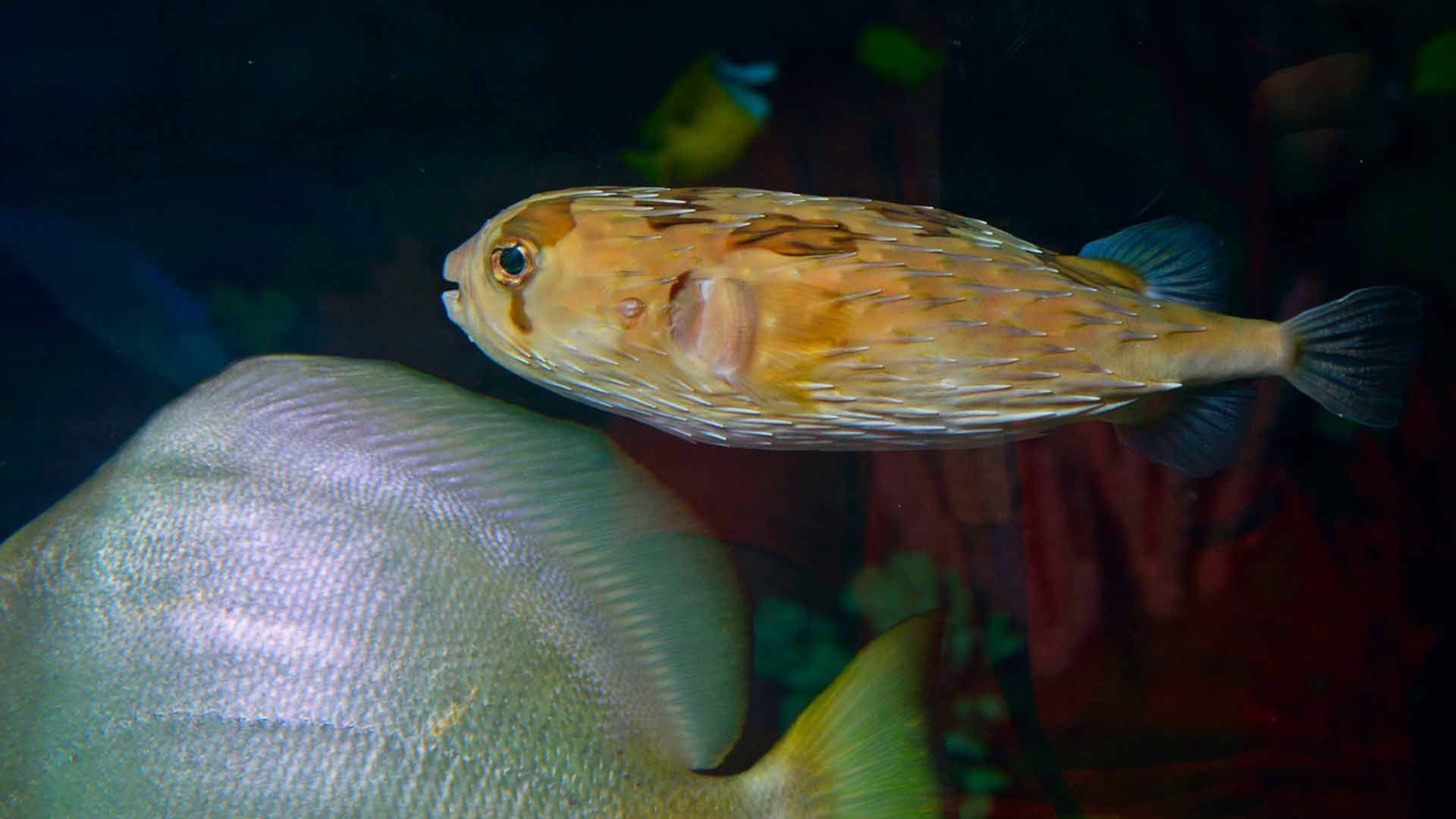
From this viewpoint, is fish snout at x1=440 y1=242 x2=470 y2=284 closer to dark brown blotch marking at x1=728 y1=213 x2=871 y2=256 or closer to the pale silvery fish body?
the pale silvery fish body

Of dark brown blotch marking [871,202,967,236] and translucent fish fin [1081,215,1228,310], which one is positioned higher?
dark brown blotch marking [871,202,967,236]

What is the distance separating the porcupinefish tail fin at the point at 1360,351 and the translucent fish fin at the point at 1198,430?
0.19 feet

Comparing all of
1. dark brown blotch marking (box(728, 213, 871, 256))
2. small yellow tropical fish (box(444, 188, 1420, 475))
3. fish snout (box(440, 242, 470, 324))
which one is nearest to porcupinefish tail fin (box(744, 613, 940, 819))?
small yellow tropical fish (box(444, 188, 1420, 475))

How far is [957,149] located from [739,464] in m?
0.48

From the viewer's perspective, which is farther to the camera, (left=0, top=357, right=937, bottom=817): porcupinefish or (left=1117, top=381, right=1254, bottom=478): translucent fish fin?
(left=1117, top=381, right=1254, bottom=478): translucent fish fin

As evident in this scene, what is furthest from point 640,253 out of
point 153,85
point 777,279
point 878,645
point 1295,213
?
point 153,85

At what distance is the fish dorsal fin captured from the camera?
1.99ft

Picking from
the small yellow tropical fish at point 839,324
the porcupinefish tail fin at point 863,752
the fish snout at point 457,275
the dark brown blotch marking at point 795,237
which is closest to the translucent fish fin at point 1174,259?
the small yellow tropical fish at point 839,324

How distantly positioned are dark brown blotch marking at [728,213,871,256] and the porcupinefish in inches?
11.0

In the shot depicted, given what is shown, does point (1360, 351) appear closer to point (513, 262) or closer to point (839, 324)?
point (839, 324)

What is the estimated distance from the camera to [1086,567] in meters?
0.80

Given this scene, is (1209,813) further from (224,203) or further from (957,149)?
(224,203)

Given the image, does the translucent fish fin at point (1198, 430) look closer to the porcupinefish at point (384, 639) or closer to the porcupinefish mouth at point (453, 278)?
the porcupinefish at point (384, 639)

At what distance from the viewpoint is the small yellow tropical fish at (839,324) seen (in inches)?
20.3
